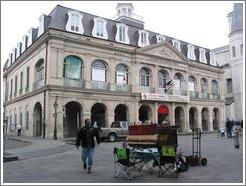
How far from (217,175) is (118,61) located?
84.1 ft

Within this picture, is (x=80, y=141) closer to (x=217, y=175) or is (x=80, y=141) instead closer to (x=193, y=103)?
(x=217, y=175)

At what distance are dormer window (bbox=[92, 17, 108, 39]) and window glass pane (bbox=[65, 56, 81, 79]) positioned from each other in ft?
12.6

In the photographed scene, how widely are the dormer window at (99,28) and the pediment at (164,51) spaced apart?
4.52 m

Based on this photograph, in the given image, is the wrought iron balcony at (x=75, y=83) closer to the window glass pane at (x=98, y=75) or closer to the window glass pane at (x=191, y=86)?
the window glass pane at (x=98, y=75)

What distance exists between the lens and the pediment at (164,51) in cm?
3647

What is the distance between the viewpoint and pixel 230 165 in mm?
10945

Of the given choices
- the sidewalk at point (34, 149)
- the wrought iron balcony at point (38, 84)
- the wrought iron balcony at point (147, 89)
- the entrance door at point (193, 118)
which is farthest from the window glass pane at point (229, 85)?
the sidewalk at point (34, 149)

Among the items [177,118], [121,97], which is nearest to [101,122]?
[121,97]

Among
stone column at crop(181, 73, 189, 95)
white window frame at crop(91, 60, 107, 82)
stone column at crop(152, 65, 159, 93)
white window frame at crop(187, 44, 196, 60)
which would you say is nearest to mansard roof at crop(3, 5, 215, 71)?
white window frame at crop(91, 60, 107, 82)

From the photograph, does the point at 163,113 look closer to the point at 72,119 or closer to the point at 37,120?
the point at 72,119

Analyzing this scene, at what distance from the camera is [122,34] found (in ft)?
116

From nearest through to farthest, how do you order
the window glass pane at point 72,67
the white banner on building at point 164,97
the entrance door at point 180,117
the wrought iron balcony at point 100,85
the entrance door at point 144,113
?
the window glass pane at point 72,67, the wrought iron balcony at point 100,85, the white banner on building at point 164,97, the entrance door at point 144,113, the entrance door at point 180,117

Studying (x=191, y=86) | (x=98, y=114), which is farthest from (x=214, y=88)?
(x=98, y=114)

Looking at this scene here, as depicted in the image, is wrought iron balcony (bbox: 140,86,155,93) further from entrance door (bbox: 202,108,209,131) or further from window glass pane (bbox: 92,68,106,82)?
entrance door (bbox: 202,108,209,131)
